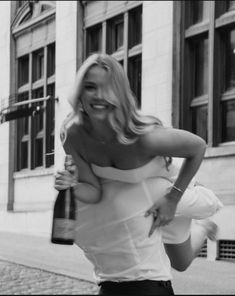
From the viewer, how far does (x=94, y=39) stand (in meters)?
16.9

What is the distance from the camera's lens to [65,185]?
2457mm

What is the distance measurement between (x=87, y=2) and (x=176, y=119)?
17.2ft

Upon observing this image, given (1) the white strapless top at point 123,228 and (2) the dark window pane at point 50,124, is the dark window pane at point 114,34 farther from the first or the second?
(1) the white strapless top at point 123,228

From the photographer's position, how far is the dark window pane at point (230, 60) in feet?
40.6

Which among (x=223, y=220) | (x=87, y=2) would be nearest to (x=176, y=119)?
(x=223, y=220)

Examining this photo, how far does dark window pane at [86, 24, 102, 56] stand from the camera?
16.7 metres

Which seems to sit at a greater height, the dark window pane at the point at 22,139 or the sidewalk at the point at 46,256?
the dark window pane at the point at 22,139

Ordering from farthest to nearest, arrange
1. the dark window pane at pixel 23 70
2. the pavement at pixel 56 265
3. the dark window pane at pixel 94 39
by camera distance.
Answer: the dark window pane at pixel 23 70 < the dark window pane at pixel 94 39 < the pavement at pixel 56 265

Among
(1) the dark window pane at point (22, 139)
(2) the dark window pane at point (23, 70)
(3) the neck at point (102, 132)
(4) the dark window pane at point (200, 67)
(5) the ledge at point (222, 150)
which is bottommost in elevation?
(3) the neck at point (102, 132)

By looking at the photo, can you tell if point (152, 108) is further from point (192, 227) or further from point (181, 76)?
point (192, 227)

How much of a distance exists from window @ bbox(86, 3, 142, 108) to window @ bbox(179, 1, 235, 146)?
1451 millimetres

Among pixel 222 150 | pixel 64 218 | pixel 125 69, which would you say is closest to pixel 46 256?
pixel 222 150

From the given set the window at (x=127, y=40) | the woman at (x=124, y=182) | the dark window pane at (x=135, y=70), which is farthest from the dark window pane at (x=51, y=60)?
the woman at (x=124, y=182)

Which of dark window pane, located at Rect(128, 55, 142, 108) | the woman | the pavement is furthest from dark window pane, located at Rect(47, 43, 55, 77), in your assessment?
the woman
